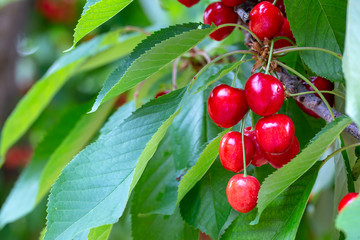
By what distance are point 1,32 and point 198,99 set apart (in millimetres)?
1795

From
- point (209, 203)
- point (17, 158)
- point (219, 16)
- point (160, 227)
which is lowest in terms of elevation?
point (17, 158)

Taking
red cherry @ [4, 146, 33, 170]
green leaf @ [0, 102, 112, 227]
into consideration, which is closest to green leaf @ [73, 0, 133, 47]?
green leaf @ [0, 102, 112, 227]

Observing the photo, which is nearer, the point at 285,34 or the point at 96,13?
the point at 96,13

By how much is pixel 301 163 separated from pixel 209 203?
24 cm

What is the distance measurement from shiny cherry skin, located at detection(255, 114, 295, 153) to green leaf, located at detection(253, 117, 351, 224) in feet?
0.18

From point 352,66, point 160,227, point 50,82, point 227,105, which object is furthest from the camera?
point 50,82

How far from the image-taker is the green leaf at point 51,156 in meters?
1.18

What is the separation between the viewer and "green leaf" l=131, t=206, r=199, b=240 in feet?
3.00

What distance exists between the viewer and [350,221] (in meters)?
0.43

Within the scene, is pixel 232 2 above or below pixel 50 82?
above

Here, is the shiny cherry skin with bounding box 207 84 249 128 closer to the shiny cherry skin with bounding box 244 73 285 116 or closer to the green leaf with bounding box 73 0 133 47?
the shiny cherry skin with bounding box 244 73 285 116

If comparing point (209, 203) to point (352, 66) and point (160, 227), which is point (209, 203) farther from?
point (352, 66)

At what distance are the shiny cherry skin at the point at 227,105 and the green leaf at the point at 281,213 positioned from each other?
135 millimetres

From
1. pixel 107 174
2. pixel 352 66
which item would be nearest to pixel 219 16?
pixel 107 174
